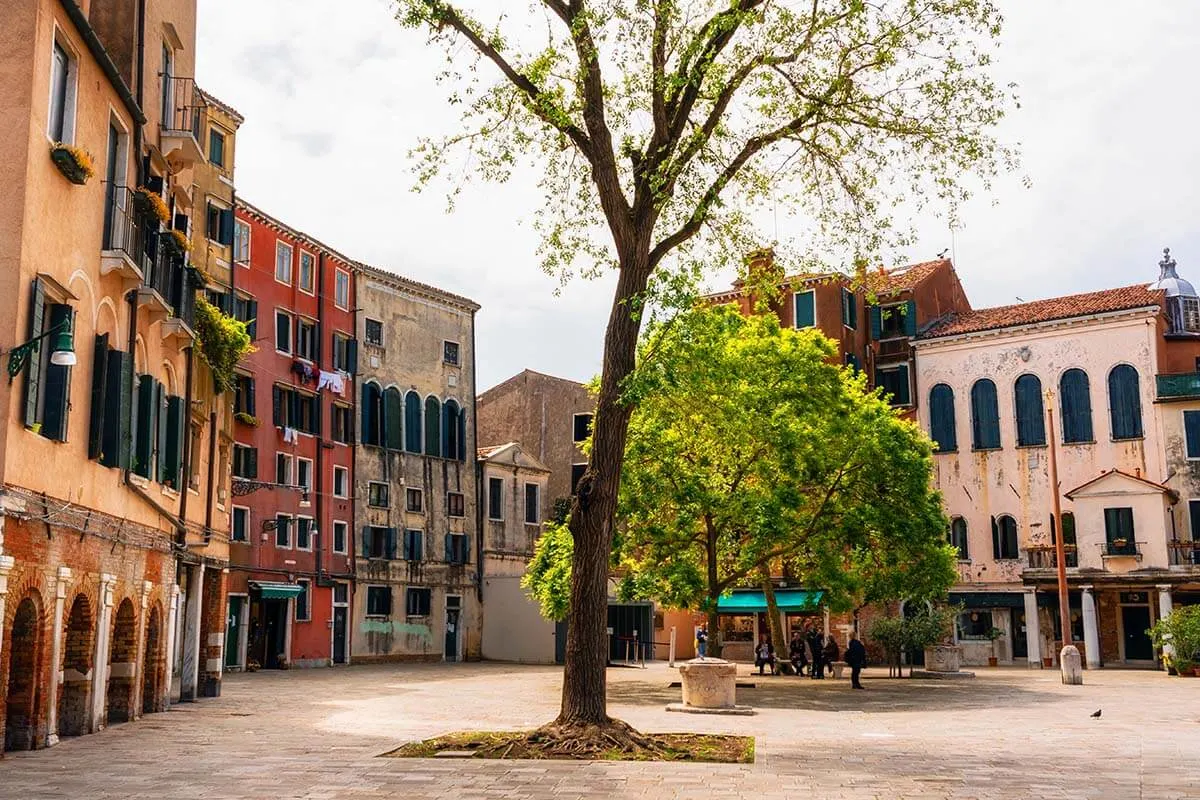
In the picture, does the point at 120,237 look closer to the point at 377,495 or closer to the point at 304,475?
the point at 304,475

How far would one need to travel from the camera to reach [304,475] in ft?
129

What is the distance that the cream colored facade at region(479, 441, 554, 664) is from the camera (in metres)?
44.4

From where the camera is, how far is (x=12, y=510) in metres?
12.1

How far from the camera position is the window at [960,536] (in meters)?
42.9

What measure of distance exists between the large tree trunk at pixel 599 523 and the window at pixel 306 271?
2642 centimetres

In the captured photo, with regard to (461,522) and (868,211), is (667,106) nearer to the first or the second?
(868,211)

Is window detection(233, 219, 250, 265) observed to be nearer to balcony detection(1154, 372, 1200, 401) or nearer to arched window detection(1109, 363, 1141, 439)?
arched window detection(1109, 363, 1141, 439)

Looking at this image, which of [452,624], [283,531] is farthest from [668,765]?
[452,624]

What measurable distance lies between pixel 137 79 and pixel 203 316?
518 cm

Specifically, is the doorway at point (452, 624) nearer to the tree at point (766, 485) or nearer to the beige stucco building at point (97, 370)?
the tree at point (766, 485)

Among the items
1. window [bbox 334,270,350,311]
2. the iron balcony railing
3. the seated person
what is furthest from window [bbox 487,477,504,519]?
the iron balcony railing

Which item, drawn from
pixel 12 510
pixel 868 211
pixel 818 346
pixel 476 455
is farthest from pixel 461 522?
pixel 12 510

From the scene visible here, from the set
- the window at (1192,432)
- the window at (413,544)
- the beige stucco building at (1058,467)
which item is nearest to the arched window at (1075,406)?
the beige stucco building at (1058,467)

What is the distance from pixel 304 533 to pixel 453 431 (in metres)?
8.37
